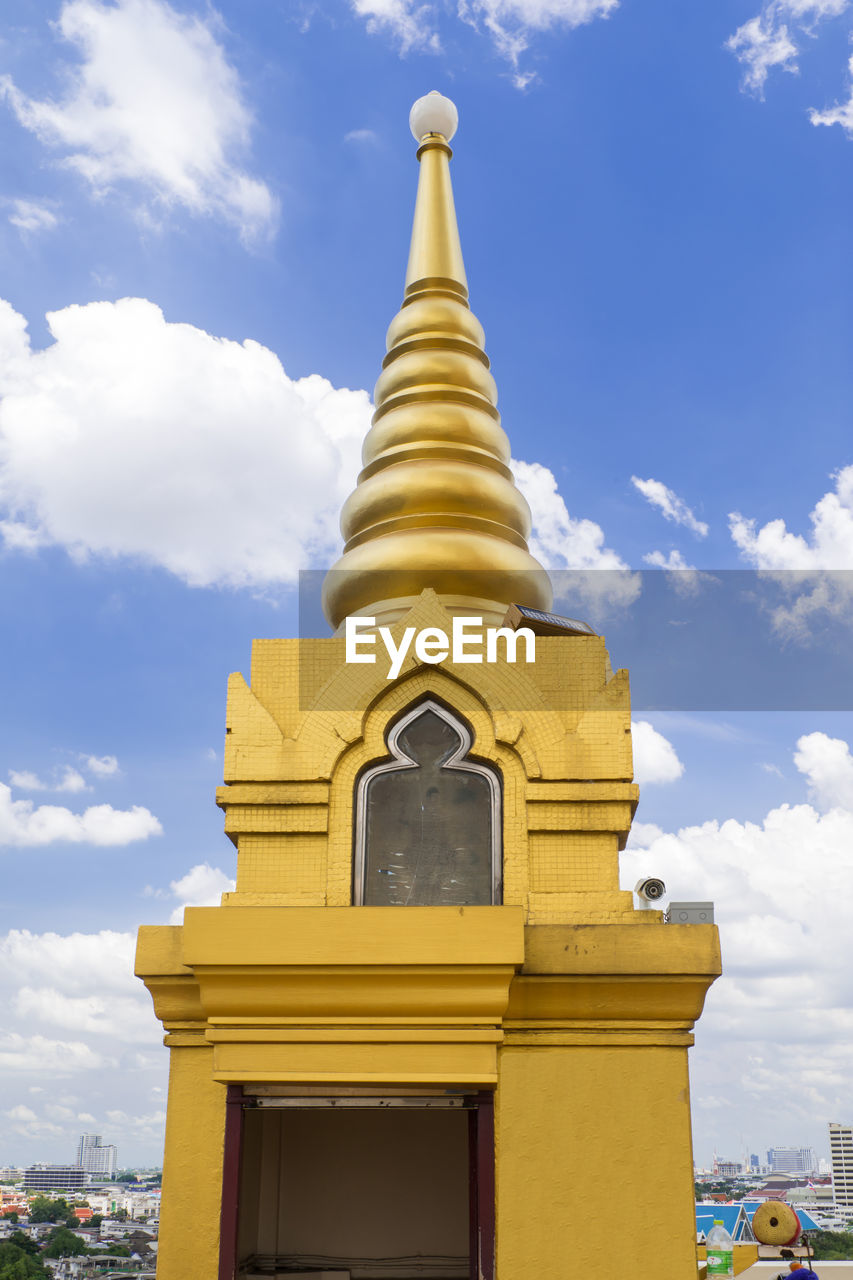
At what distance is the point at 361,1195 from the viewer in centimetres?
967

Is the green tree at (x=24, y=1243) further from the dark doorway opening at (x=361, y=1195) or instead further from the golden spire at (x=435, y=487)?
the golden spire at (x=435, y=487)

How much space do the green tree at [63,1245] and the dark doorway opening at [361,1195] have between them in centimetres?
2900

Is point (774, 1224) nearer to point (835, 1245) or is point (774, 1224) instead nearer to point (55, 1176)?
point (835, 1245)

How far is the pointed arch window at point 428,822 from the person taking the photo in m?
7.63

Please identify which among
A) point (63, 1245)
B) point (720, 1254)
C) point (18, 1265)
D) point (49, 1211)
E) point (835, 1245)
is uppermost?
point (720, 1254)

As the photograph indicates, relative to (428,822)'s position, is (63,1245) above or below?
below

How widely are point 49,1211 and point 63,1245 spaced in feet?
45.2

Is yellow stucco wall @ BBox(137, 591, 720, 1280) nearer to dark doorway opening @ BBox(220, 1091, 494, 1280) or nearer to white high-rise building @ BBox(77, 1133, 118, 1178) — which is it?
dark doorway opening @ BBox(220, 1091, 494, 1280)

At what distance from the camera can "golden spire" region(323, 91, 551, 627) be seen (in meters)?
9.62

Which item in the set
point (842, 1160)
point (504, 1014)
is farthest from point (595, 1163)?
point (842, 1160)

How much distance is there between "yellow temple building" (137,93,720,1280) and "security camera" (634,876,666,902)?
0.13m

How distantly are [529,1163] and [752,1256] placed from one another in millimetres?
2892

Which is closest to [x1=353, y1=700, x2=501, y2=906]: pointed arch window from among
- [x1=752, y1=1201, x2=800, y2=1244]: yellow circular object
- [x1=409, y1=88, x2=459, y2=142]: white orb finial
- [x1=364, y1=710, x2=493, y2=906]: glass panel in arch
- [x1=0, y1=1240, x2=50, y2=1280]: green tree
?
[x1=364, y1=710, x2=493, y2=906]: glass panel in arch

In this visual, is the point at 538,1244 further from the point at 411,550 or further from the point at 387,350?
the point at 387,350
